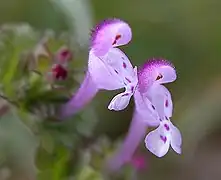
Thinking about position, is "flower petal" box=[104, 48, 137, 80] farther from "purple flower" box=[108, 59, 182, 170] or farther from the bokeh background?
the bokeh background

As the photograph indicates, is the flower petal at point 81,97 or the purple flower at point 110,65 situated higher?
the purple flower at point 110,65

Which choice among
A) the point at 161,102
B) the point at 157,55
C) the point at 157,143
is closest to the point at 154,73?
the point at 161,102

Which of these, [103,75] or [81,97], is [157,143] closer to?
[103,75]

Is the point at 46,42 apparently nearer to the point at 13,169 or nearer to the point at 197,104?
the point at 13,169

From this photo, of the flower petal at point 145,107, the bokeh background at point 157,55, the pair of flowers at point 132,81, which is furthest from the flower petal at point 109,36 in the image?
the bokeh background at point 157,55

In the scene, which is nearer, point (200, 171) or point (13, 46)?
point (13, 46)

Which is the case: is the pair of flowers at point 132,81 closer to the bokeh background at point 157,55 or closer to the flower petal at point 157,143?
the flower petal at point 157,143

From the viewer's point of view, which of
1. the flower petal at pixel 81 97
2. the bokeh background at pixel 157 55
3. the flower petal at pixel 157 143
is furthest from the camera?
the bokeh background at pixel 157 55

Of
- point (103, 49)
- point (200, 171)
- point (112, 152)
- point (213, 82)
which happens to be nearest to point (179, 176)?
point (200, 171)
